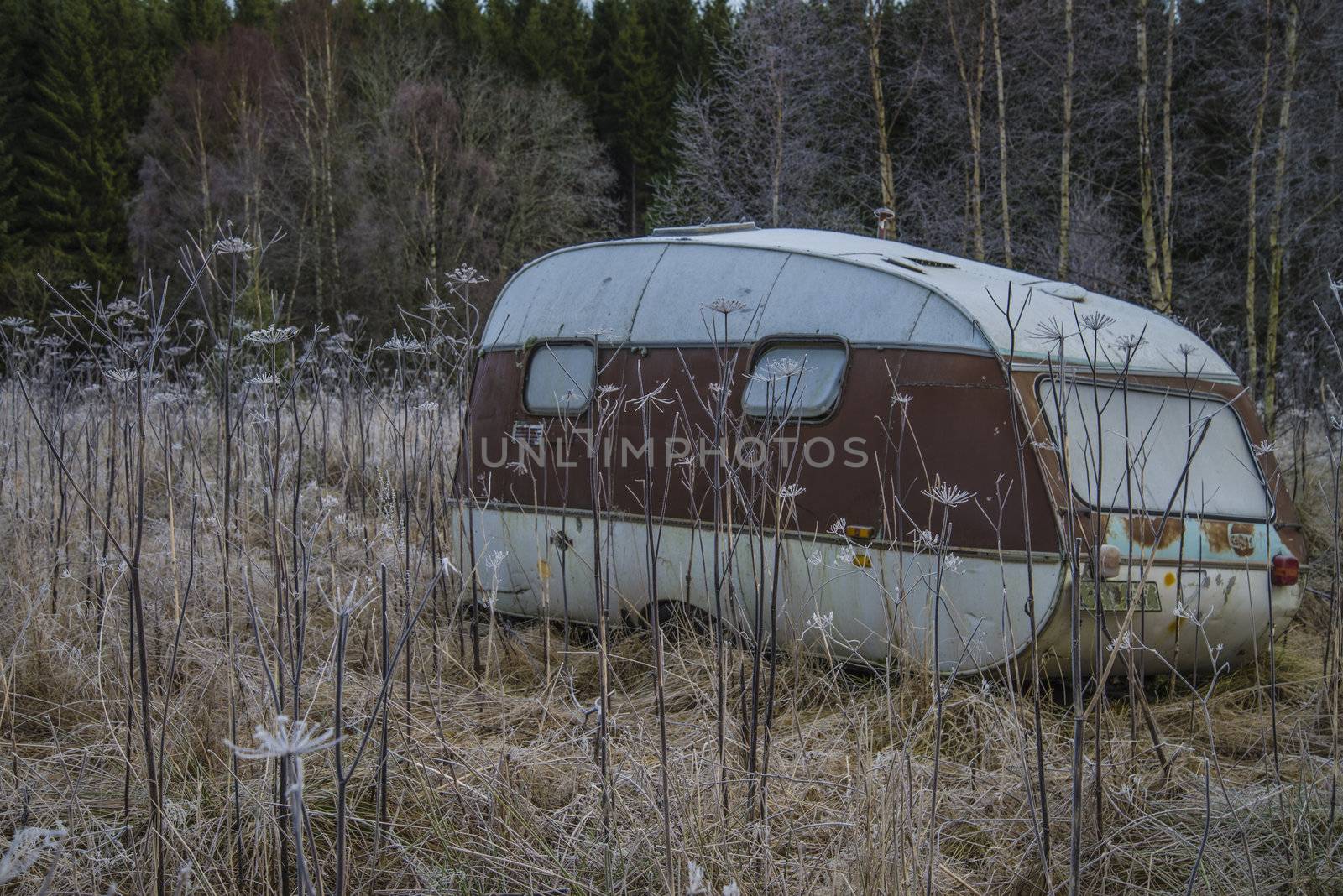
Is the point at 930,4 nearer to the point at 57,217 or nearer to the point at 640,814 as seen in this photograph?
the point at 640,814

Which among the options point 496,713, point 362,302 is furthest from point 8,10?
point 496,713

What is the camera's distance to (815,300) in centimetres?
488

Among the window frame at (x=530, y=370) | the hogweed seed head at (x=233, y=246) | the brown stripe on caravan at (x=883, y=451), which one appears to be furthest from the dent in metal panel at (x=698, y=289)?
the hogweed seed head at (x=233, y=246)

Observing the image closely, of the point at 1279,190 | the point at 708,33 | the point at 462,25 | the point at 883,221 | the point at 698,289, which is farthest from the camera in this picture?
the point at 462,25

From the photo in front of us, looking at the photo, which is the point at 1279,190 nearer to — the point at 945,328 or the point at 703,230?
the point at 703,230

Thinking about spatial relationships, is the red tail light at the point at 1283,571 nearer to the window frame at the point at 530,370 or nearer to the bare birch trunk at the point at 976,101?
the window frame at the point at 530,370

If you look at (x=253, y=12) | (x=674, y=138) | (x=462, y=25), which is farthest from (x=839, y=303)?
(x=253, y=12)

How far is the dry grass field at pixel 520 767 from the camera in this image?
8.66 ft

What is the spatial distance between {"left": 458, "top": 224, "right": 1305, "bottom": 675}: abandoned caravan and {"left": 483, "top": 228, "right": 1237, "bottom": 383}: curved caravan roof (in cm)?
2

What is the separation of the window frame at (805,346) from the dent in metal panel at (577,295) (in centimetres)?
76

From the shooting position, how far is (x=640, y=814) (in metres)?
2.99

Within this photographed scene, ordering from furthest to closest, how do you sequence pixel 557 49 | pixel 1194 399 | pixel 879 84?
1. pixel 557 49
2. pixel 879 84
3. pixel 1194 399

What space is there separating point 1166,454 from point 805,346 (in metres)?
1.64

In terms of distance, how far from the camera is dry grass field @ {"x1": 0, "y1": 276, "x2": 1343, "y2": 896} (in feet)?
8.66
